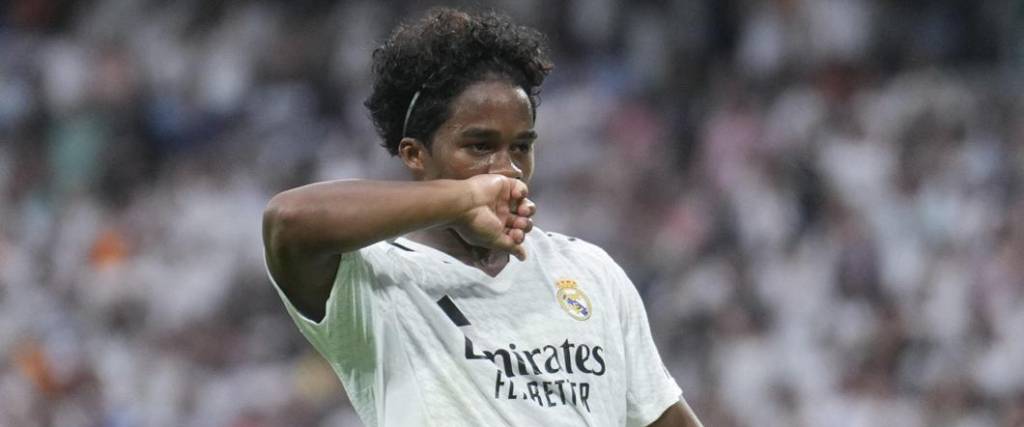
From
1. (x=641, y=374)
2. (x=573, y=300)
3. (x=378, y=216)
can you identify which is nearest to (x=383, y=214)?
(x=378, y=216)

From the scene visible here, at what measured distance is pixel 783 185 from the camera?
419 inches

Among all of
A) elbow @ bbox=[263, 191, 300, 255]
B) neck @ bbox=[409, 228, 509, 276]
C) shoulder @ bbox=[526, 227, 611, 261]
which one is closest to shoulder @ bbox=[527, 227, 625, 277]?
shoulder @ bbox=[526, 227, 611, 261]

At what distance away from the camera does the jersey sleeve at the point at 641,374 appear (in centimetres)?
351

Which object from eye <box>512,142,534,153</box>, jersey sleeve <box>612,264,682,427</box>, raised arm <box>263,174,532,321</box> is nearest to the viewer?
raised arm <box>263,174,532,321</box>

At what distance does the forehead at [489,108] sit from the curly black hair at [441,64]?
0.02 metres

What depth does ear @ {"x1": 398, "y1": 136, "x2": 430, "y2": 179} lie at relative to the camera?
3.32 meters

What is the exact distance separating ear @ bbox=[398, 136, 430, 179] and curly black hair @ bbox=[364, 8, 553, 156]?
16 millimetres

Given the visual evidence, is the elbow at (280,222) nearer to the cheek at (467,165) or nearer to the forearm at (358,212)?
the forearm at (358,212)

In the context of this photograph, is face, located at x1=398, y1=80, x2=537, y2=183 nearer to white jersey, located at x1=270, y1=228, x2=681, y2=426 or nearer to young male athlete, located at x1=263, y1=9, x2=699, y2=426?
young male athlete, located at x1=263, y1=9, x2=699, y2=426

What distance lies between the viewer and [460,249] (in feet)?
11.1

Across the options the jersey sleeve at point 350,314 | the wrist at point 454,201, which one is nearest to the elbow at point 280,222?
the jersey sleeve at point 350,314

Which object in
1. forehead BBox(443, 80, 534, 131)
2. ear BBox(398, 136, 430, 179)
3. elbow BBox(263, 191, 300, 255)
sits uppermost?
forehead BBox(443, 80, 534, 131)

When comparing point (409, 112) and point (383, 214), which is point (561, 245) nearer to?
point (409, 112)

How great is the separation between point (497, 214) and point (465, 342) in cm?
33
